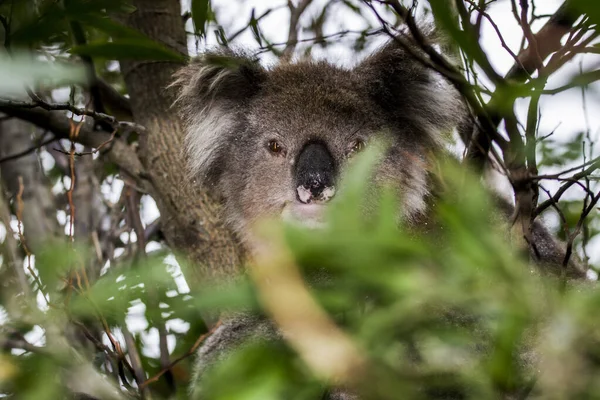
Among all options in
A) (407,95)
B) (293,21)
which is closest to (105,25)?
(407,95)

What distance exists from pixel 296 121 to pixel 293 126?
25 mm

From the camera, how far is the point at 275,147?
316 cm

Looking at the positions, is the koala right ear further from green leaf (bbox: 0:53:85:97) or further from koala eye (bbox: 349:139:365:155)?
green leaf (bbox: 0:53:85:97)

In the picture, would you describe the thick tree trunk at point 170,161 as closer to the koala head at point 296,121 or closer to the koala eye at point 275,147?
the koala head at point 296,121

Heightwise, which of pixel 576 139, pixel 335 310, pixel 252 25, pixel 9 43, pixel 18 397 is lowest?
pixel 18 397

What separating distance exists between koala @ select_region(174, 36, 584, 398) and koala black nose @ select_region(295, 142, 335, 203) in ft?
0.04

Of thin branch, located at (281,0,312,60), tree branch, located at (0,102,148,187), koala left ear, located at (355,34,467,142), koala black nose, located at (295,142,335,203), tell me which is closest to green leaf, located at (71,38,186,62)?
koala black nose, located at (295,142,335,203)

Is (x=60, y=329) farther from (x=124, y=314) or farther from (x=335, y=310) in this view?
(x=335, y=310)

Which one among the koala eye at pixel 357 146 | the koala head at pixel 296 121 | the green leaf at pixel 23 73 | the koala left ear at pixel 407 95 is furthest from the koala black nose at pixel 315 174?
the green leaf at pixel 23 73

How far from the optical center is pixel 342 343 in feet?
3.90

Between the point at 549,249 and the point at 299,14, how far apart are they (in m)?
1.70

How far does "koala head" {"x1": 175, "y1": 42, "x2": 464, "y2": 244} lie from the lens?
3066 mm

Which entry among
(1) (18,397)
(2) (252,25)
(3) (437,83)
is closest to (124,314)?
(1) (18,397)

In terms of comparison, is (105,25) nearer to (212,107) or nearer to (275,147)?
(275,147)
